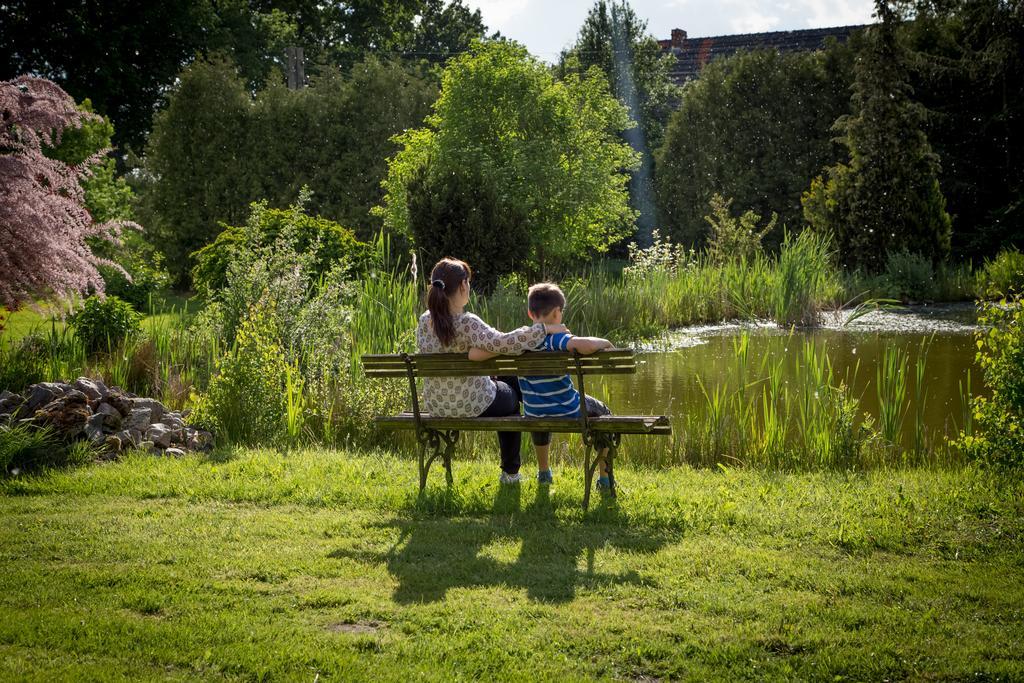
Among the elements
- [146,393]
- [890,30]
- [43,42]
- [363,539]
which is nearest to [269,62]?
[43,42]

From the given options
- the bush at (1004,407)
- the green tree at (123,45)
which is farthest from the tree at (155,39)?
the bush at (1004,407)

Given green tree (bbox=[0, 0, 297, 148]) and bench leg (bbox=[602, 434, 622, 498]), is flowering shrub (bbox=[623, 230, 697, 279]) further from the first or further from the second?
green tree (bbox=[0, 0, 297, 148])

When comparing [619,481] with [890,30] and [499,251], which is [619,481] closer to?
[499,251]

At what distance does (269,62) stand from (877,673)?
1272 inches

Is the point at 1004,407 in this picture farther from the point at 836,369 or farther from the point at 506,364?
the point at 836,369

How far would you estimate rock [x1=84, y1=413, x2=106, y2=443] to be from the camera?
670 centimetres

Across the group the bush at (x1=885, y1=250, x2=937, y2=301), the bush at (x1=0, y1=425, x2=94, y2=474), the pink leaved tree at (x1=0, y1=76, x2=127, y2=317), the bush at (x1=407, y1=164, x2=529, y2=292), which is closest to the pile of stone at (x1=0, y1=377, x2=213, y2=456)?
the bush at (x1=0, y1=425, x2=94, y2=474)

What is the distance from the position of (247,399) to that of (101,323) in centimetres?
354

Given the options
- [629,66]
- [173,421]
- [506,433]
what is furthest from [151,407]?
[629,66]

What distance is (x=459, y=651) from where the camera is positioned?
133 inches

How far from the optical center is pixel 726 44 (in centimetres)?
3684

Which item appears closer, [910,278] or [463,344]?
[463,344]

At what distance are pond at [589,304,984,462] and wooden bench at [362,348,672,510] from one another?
1.91 meters

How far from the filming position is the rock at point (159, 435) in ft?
22.8
